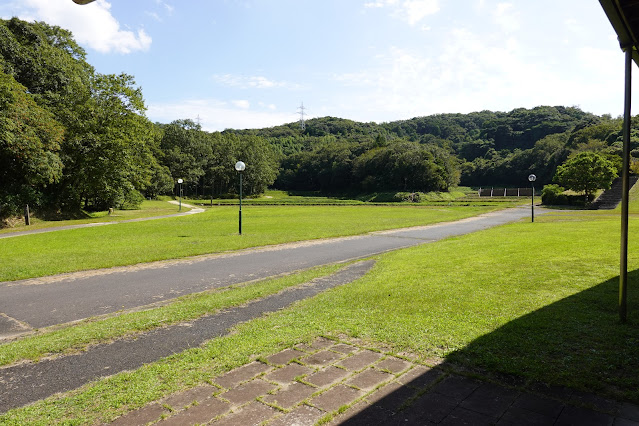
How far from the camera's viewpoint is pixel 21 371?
4.08 metres

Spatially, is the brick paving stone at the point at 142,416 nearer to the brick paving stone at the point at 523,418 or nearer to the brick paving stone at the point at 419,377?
the brick paving stone at the point at 419,377

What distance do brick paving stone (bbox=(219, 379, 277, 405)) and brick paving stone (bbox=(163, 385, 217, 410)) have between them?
0.15 m

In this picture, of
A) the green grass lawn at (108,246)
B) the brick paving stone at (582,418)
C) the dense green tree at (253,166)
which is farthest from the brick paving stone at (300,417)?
the dense green tree at (253,166)

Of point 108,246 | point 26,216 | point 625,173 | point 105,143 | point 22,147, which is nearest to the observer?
point 625,173

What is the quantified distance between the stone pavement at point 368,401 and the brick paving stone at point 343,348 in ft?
1.14

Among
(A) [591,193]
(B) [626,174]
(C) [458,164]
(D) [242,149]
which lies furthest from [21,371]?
(C) [458,164]

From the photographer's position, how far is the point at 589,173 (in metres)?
43.2

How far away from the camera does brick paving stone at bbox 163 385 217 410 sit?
10.2 feet

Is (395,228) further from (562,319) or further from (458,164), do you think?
(458,164)

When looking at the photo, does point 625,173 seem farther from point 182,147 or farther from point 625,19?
point 182,147

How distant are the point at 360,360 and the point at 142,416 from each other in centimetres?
203

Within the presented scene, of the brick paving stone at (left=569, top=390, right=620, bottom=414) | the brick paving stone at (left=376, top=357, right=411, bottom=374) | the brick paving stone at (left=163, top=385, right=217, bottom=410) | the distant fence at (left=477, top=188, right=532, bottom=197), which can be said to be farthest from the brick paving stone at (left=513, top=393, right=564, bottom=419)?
the distant fence at (left=477, top=188, right=532, bottom=197)

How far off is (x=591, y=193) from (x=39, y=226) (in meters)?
53.3

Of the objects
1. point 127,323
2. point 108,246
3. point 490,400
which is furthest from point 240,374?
point 108,246
